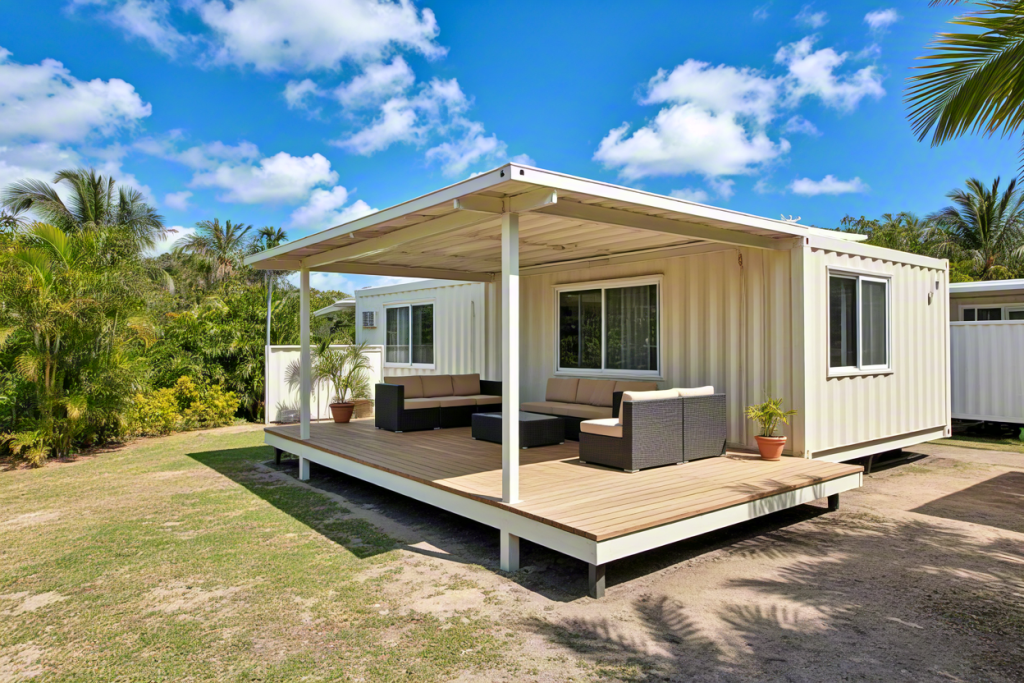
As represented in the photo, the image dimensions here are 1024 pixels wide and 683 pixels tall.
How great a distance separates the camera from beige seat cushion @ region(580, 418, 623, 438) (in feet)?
17.4

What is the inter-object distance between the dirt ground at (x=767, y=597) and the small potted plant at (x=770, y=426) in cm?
57

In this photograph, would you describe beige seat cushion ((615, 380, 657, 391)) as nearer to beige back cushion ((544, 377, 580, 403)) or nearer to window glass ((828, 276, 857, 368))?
beige back cushion ((544, 377, 580, 403))

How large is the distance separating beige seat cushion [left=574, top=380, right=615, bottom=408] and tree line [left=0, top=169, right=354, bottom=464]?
6212 mm

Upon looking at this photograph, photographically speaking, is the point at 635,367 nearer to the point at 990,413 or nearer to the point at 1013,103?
the point at 1013,103

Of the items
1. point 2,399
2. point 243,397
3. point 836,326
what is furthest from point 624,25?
point 2,399

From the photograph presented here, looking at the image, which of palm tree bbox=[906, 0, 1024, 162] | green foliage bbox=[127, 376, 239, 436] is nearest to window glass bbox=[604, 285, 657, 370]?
palm tree bbox=[906, 0, 1024, 162]

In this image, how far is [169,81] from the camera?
52.2 ft

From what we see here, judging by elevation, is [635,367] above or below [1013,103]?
below

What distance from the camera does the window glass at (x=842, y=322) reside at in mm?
6297

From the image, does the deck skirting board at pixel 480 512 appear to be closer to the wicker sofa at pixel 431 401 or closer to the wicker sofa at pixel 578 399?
the wicker sofa at pixel 431 401

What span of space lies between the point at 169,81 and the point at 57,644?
1681 cm

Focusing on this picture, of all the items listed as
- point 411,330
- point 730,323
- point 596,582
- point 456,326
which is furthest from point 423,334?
point 596,582

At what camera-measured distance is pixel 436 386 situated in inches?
338

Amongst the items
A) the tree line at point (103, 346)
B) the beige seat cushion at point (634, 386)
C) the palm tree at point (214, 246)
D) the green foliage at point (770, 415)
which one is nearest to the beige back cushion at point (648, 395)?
the green foliage at point (770, 415)
